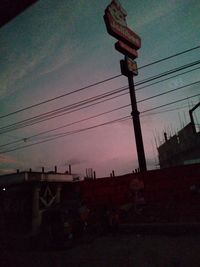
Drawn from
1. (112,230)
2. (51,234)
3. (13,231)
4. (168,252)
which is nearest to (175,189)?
(112,230)

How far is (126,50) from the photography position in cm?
2677

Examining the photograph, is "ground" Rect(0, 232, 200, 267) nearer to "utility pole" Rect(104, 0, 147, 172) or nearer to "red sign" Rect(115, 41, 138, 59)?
"utility pole" Rect(104, 0, 147, 172)

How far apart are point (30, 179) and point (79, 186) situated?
11.7ft

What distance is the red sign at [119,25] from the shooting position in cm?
2402

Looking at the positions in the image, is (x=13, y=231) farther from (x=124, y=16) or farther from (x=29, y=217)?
(x=124, y=16)

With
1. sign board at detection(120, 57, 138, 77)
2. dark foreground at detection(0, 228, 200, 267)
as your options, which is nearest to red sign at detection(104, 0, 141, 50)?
sign board at detection(120, 57, 138, 77)

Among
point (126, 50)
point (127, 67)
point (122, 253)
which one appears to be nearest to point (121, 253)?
point (122, 253)

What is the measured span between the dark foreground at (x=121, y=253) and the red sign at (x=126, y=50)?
19.0 meters

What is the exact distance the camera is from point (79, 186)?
704 inches

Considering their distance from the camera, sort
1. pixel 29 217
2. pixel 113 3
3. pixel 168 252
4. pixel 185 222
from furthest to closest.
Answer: pixel 113 3
pixel 29 217
pixel 185 222
pixel 168 252

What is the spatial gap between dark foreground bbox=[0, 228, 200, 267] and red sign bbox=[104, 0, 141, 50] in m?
18.7

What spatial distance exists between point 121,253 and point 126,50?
2171 centimetres

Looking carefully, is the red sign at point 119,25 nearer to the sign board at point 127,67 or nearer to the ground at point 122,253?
the sign board at point 127,67

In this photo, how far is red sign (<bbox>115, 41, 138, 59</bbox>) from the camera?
25916 millimetres
